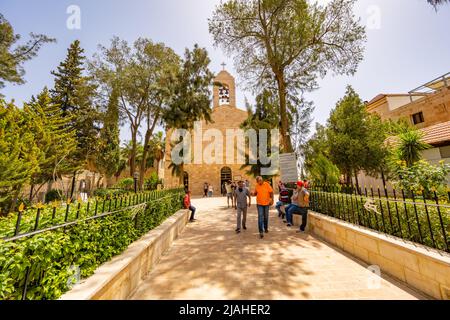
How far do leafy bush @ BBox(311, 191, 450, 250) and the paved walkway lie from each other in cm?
80

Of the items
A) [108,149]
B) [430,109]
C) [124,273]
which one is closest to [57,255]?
[124,273]

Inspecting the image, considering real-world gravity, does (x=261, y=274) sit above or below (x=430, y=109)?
below

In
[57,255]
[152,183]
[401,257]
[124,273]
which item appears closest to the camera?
[57,255]

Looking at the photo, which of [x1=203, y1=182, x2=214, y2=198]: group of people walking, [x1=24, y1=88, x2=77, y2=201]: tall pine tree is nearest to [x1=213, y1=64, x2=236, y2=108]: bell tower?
[x1=203, y1=182, x2=214, y2=198]: group of people walking

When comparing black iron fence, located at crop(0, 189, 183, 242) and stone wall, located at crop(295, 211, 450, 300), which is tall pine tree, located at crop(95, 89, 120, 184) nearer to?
black iron fence, located at crop(0, 189, 183, 242)

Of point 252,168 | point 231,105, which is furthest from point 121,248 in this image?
point 231,105

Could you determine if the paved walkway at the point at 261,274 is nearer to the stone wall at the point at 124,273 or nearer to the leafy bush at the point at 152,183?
the stone wall at the point at 124,273

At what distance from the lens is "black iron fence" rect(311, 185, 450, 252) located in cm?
277

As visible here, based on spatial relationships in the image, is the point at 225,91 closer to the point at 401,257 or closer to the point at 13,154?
the point at 13,154

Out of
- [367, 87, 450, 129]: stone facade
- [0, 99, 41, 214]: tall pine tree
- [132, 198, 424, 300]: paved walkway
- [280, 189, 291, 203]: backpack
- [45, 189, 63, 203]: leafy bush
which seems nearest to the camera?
[132, 198, 424, 300]: paved walkway

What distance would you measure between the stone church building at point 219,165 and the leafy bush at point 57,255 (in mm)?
20709

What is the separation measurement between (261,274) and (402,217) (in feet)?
8.67

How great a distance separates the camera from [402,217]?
11.0ft

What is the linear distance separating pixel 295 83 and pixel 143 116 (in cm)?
1335
